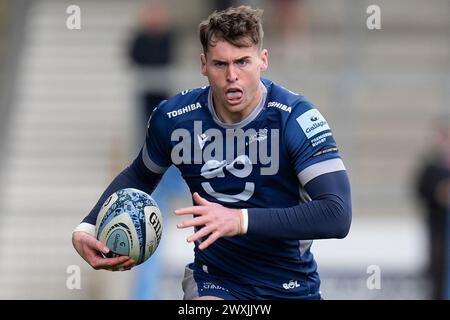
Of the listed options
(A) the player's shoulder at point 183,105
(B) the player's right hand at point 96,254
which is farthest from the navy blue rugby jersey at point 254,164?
(B) the player's right hand at point 96,254

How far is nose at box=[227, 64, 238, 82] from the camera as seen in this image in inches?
273

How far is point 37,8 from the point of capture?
19.0 meters

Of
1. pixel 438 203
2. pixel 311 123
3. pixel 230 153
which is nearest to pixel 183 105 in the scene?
pixel 230 153

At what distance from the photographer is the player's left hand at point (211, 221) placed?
20.9 ft

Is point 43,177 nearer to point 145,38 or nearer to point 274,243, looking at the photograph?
point 145,38

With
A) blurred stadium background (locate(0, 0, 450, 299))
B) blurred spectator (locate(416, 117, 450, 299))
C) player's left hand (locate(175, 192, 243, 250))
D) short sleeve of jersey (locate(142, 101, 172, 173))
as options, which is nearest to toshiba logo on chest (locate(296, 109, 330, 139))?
player's left hand (locate(175, 192, 243, 250))

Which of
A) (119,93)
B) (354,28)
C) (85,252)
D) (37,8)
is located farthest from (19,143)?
(85,252)

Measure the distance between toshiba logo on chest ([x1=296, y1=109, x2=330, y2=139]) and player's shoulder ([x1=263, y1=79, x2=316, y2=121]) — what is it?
0.04 meters

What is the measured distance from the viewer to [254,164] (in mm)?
7129

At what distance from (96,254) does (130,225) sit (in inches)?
12.3

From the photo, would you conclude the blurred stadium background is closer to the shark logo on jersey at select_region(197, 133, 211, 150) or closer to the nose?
the shark logo on jersey at select_region(197, 133, 211, 150)

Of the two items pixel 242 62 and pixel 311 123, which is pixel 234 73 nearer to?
pixel 242 62

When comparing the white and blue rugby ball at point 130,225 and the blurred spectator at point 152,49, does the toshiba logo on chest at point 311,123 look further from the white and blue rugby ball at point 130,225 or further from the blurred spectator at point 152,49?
the blurred spectator at point 152,49
